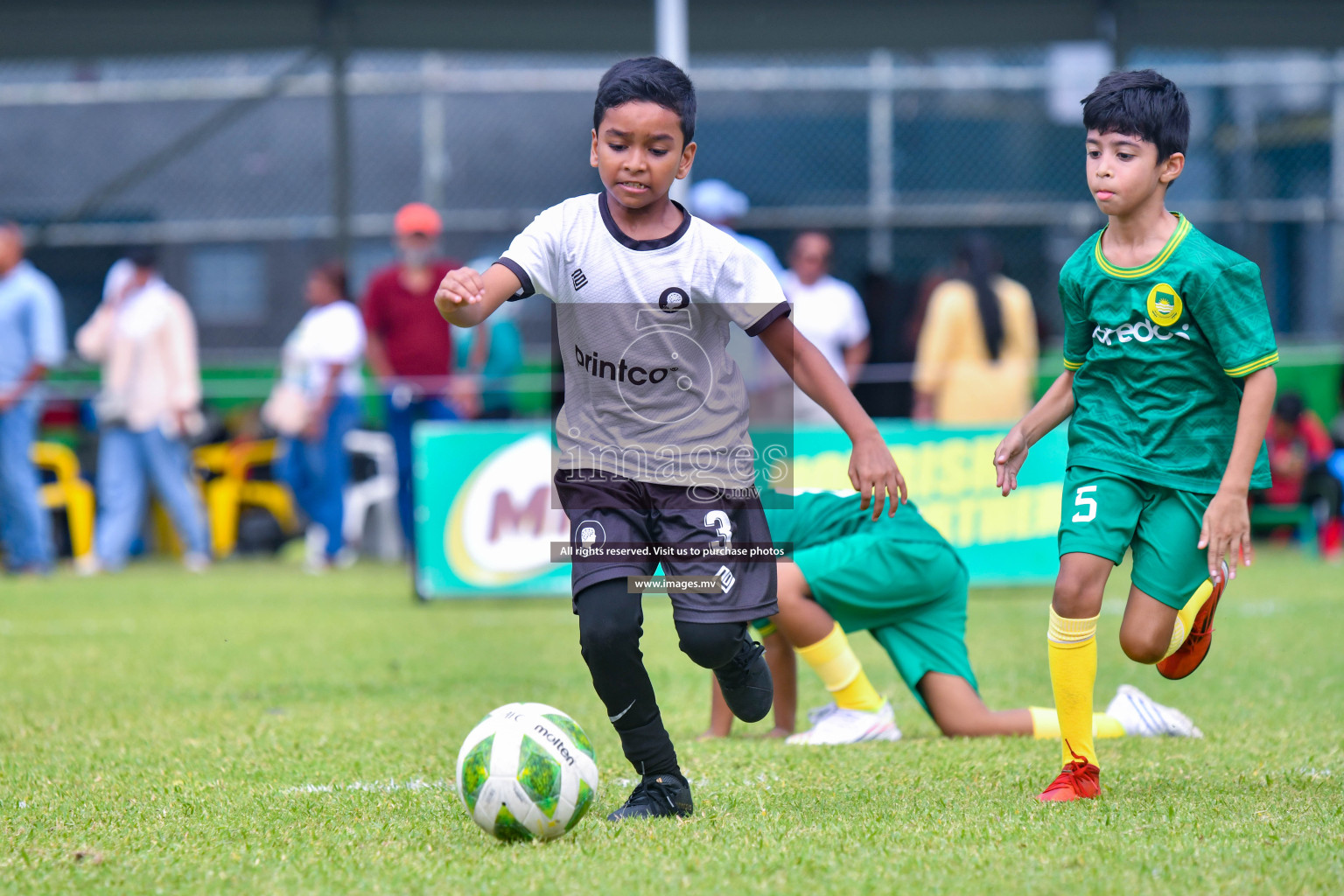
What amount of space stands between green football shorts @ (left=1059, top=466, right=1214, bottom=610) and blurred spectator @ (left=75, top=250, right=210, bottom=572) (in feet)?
27.1

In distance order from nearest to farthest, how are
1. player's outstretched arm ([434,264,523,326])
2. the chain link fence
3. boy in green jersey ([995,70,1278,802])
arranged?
1. player's outstretched arm ([434,264,523,326])
2. boy in green jersey ([995,70,1278,802])
3. the chain link fence

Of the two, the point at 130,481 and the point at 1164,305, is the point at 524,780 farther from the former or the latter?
the point at 130,481

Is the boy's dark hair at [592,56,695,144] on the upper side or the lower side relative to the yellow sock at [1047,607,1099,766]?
upper

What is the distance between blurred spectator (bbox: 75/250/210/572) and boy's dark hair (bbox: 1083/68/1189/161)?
8307 mm

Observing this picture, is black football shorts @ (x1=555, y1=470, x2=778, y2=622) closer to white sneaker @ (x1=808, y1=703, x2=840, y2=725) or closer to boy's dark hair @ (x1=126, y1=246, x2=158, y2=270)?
white sneaker @ (x1=808, y1=703, x2=840, y2=725)

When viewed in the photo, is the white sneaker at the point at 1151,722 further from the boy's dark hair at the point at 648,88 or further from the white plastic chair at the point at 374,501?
the white plastic chair at the point at 374,501

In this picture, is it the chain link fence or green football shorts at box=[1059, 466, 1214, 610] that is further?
the chain link fence

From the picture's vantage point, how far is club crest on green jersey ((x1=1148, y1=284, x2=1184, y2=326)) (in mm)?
3420

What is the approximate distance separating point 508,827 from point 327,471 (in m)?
7.84

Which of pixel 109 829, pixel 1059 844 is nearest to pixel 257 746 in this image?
pixel 109 829

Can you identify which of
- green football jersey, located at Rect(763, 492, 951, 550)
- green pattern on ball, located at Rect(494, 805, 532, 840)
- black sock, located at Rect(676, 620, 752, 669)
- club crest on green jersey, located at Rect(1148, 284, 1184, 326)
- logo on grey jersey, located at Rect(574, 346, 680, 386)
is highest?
club crest on green jersey, located at Rect(1148, 284, 1184, 326)

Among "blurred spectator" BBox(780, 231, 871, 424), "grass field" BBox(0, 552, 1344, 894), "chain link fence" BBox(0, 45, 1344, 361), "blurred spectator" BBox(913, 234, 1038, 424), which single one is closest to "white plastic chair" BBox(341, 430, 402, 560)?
"chain link fence" BBox(0, 45, 1344, 361)

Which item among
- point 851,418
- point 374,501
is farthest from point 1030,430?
point 374,501

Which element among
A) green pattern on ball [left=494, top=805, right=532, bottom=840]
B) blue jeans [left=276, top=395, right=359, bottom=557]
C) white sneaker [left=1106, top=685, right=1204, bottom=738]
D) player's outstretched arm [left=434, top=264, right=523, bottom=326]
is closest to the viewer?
player's outstretched arm [left=434, top=264, right=523, bottom=326]
